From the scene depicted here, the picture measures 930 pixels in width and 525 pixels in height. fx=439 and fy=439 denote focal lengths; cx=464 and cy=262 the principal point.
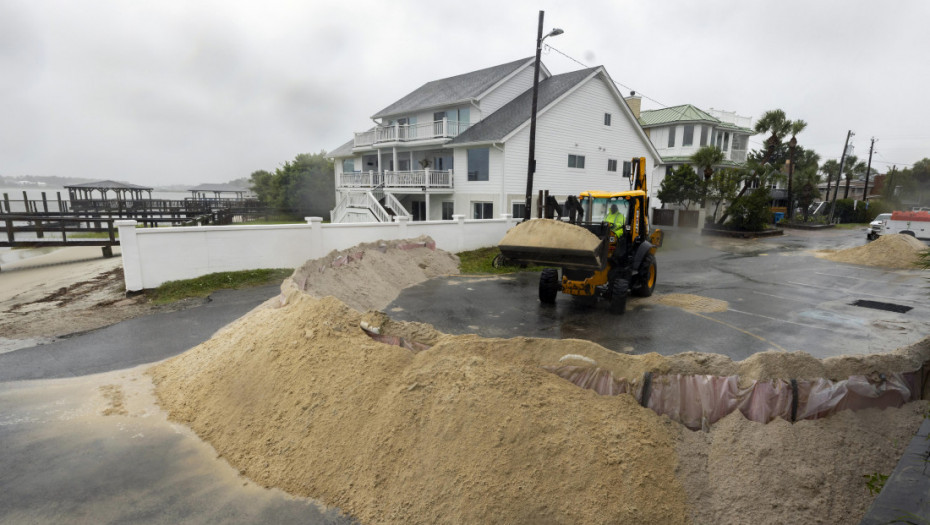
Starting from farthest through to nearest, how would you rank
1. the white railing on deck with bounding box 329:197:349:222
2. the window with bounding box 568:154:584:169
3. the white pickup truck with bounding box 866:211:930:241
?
the white railing on deck with bounding box 329:197:349:222
the window with bounding box 568:154:584:169
the white pickup truck with bounding box 866:211:930:241

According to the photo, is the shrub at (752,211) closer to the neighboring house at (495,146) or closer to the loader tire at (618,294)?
the neighboring house at (495,146)

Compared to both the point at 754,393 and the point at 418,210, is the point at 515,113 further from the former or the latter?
the point at 754,393

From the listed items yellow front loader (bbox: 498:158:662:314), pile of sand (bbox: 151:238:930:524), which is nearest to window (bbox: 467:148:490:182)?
yellow front loader (bbox: 498:158:662:314)

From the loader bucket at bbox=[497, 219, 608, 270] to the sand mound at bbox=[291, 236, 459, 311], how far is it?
3.89 meters

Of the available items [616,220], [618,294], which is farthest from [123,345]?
[616,220]

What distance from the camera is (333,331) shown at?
20.0ft

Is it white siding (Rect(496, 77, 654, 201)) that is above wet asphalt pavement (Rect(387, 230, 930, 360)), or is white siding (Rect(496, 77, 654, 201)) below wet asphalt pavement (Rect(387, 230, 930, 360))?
above

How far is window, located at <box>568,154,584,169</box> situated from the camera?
2514 cm

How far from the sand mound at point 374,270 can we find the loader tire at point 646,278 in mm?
6155

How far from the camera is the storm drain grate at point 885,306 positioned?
10.6 metres

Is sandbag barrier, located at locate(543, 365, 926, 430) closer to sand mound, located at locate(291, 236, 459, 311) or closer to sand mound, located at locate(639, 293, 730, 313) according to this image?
sand mound, located at locate(639, 293, 730, 313)

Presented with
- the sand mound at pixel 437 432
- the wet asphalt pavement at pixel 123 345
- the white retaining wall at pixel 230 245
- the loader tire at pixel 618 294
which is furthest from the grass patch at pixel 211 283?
the loader tire at pixel 618 294

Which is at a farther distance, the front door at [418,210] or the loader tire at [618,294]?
the front door at [418,210]

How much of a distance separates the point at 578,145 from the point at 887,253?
563 inches
